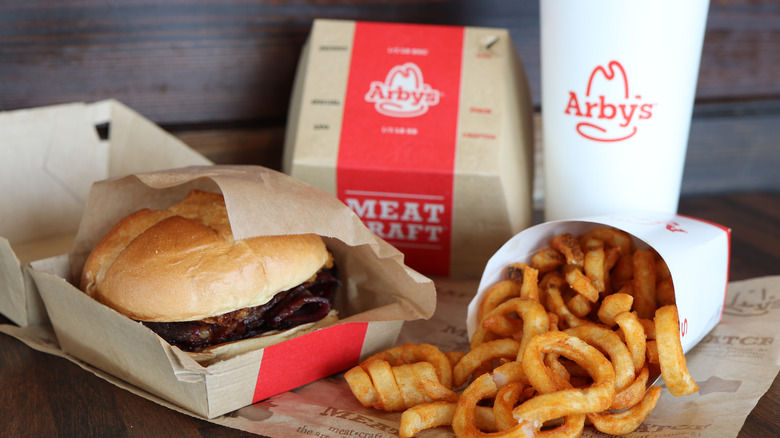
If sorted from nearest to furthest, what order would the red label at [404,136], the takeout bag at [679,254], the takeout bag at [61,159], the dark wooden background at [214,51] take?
the takeout bag at [679,254] → the red label at [404,136] → the takeout bag at [61,159] → the dark wooden background at [214,51]

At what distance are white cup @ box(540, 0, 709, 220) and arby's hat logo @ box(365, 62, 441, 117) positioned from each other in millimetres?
276

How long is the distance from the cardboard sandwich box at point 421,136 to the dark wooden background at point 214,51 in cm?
28

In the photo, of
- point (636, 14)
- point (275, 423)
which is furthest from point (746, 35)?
point (275, 423)

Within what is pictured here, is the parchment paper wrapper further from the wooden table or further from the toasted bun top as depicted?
the toasted bun top

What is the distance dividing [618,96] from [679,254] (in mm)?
353

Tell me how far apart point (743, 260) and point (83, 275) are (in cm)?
154

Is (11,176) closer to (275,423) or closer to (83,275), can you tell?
(83,275)

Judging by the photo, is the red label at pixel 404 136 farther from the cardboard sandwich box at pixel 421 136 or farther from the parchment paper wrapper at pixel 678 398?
the parchment paper wrapper at pixel 678 398

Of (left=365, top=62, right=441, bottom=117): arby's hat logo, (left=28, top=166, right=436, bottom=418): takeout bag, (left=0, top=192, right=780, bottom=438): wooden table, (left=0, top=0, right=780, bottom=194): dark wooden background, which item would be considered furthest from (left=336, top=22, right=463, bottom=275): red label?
(left=0, top=192, right=780, bottom=438): wooden table

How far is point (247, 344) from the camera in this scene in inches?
45.4

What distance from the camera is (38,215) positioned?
5.61ft

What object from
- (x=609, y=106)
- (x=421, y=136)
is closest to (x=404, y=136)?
(x=421, y=136)

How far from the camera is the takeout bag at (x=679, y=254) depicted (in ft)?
3.88

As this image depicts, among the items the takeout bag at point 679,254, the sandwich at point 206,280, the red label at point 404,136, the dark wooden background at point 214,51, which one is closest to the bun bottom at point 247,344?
the sandwich at point 206,280
